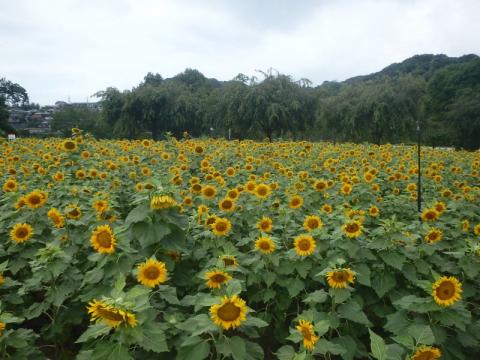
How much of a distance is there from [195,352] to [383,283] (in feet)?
4.81

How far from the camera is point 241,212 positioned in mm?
3998

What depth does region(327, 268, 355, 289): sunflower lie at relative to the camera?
2.25 m

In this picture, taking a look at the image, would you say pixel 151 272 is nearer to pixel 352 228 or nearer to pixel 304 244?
pixel 304 244

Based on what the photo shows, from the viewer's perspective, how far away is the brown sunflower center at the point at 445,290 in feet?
6.84

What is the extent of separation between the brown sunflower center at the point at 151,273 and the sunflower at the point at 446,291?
1499 mm

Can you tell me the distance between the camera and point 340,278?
7.41 feet

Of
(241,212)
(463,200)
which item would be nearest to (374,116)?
(463,200)

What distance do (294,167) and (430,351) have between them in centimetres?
533

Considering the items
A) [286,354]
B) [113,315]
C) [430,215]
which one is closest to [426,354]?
[286,354]

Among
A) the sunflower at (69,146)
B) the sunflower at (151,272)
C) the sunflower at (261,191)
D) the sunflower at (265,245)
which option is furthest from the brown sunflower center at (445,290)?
the sunflower at (69,146)

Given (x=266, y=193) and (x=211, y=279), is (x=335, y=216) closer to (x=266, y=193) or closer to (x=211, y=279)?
(x=266, y=193)

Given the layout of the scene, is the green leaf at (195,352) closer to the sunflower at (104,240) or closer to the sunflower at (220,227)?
the sunflower at (104,240)

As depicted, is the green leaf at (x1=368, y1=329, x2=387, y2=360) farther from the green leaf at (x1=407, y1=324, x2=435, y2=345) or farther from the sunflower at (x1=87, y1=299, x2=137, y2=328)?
the sunflower at (x1=87, y1=299, x2=137, y2=328)

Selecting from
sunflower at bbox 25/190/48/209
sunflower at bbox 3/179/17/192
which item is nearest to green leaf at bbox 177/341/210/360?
sunflower at bbox 25/190/48/209
